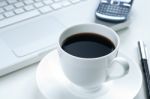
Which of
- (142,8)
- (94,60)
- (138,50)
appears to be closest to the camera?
(94,60)

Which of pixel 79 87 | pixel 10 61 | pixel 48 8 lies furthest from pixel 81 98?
pixel 48 8

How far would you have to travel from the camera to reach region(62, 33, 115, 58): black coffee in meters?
0.45

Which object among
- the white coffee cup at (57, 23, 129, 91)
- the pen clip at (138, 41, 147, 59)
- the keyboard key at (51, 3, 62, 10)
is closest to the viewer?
the white coffee cup at (57, 23, 129, 91)

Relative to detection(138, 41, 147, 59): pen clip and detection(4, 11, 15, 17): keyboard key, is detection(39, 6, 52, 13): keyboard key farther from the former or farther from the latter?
detection(138, 41, 147, 59): pen clip

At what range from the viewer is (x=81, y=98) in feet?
1.50

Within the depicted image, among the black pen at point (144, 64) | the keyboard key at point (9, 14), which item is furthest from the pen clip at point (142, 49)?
the keyboard key at point (9, 14)

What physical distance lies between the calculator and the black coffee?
4.6 inches

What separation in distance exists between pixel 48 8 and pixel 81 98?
24cm

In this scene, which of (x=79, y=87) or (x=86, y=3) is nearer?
(x=79, y=87)

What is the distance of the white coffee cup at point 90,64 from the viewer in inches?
16.5

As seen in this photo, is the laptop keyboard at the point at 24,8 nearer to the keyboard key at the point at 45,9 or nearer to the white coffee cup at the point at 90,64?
the keyboard key at the point at 45,9

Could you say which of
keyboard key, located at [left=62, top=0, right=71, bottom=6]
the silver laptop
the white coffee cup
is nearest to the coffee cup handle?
the white coffee cup

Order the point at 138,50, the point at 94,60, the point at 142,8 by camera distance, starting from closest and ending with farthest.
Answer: the point at 94,60
the point at 138,50
the point at 142,8

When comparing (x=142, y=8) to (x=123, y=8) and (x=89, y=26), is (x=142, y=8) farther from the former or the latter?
(x=89, y=26)
